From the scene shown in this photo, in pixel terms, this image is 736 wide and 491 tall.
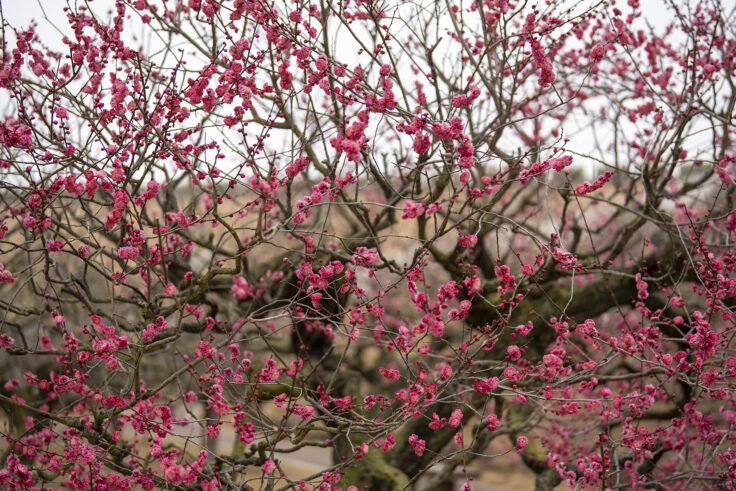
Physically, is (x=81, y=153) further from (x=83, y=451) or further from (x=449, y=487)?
(x=449, y=487)

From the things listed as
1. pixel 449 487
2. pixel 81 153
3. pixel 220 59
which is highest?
pixel 220 59

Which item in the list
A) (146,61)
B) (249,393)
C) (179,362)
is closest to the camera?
(249,393)

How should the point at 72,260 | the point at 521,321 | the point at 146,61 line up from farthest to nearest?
the point at 72,260
the point at 521,321
the point at 146,61

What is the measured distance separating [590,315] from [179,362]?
719 cm

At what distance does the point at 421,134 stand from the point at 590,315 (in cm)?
391

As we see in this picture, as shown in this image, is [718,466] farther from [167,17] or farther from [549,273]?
[167,17]

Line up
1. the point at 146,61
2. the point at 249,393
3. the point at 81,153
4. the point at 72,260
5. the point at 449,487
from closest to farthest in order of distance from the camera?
the point at 81,153 < the point at 249,393 < the point at 146,61 < the point at 449,487 < the point at 72,260

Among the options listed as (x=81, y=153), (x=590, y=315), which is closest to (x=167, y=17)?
(x=81, y=153)

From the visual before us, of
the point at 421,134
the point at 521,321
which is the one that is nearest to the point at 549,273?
the point at 521,321

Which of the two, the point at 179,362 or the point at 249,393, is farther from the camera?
the point at 179,362

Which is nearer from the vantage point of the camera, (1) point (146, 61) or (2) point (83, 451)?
(2) point (83, 451)

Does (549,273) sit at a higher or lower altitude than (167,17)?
lower

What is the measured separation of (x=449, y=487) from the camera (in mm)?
9594

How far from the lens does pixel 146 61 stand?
4.90 m
